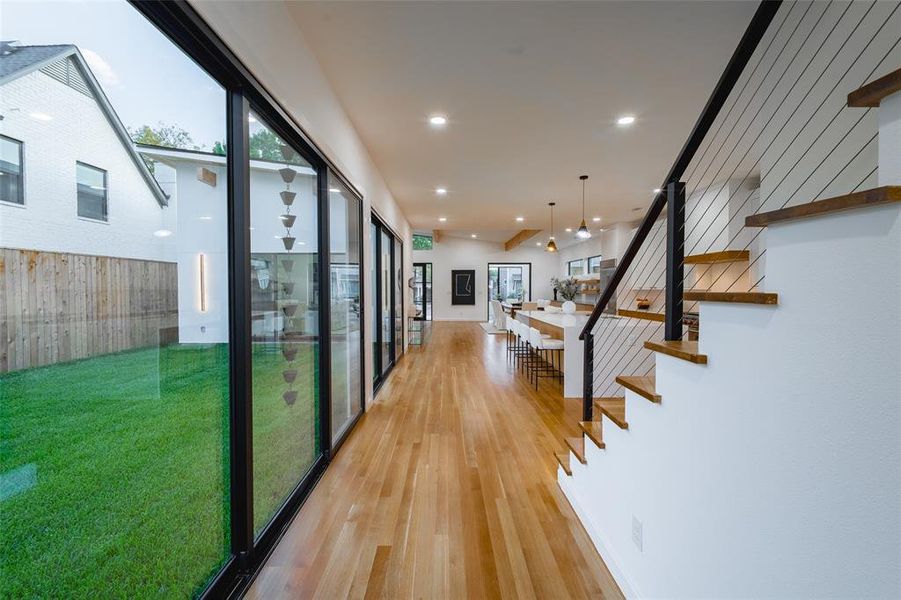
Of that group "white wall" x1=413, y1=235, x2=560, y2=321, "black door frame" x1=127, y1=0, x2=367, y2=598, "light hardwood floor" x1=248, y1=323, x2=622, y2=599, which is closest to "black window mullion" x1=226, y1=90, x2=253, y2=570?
"black door frame" x1=127, y1=0, x2=367, y2=598

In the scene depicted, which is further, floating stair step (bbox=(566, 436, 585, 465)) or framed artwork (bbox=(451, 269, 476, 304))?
framed artwork (bbox=(451, 269, 476, 304))

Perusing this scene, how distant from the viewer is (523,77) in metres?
2.72

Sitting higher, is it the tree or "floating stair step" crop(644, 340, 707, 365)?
the tree

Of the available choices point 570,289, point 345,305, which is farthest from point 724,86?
point 570,289

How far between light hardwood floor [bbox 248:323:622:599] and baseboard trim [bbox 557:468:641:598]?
4 cm

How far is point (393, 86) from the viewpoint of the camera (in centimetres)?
286

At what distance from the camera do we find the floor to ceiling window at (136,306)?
0.91 metres

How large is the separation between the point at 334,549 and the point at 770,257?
2.20 meters

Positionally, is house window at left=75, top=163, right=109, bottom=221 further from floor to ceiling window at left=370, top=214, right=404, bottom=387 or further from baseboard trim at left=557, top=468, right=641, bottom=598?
floor to ceiling window at left=370, top=214, right=404, bottom=387

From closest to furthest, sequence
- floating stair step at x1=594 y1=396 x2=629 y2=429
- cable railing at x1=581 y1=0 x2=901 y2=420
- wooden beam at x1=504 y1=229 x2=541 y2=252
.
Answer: cable railing at x1=581 y1=0 x2=901 y2=420
floating stair step at x1=594 y1=396 x2=629 y2=429
wooden beam at x1=504 y1=229 x2=541 y2=252

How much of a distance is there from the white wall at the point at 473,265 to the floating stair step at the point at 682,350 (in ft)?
42.4

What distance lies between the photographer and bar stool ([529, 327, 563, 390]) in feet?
16.9

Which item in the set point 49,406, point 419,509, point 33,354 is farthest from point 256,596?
point 33,354

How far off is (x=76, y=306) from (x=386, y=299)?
4.86 meters
